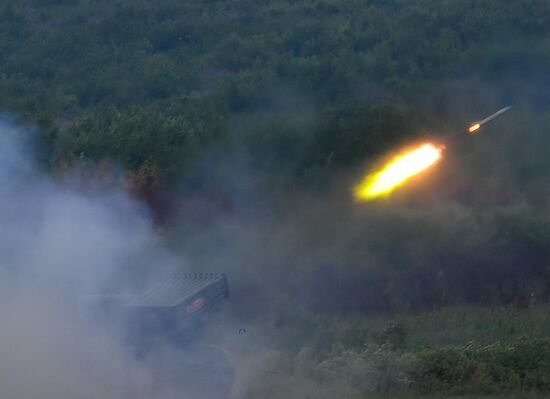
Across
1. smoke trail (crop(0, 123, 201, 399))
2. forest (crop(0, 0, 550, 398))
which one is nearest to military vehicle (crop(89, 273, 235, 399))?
smoke trail (crop(0, 123, 201, 399))

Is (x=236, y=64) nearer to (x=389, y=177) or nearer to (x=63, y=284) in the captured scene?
(x=389, y=177)

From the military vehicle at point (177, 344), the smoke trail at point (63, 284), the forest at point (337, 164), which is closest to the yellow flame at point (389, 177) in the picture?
the forest at point (337, 164)

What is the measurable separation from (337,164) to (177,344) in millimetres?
7636

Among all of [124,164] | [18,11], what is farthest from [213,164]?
[18,11]

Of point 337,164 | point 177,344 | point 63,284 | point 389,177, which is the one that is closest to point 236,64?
point 337,164

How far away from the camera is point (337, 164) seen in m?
14.6

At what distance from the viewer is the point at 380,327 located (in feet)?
34.5

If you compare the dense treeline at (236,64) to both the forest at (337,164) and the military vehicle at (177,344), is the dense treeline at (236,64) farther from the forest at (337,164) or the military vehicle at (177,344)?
the military vehicle at (177,344)

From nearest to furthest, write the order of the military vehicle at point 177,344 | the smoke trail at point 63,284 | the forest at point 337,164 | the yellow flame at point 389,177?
1. the military vehicle at point 177,344
2. the smoke trail at point 63,284
3. the forest at point 337,164
4. the yellow flame at point 389,177

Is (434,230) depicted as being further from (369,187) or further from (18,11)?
(18,11)

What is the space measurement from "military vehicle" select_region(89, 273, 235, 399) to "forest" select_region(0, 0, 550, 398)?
448 millimetres

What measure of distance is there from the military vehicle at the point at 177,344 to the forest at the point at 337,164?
0.45 meters

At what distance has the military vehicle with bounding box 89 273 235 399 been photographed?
7262 millimetres

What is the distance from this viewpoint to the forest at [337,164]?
31.0 ft
